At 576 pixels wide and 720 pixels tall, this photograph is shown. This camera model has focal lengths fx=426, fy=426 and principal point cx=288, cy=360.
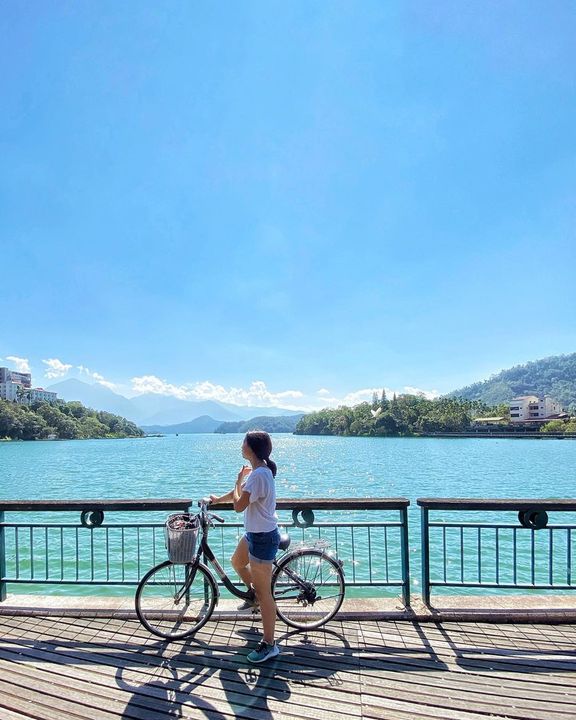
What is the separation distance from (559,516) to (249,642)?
1890cm

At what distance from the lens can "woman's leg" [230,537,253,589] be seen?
380 cm

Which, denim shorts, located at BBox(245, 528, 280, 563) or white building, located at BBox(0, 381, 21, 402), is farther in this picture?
white building, located at BBox(0, 381, 21, 402)

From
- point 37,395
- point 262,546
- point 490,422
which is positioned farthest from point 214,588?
point 37,395

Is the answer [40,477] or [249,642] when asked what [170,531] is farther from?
[40,477]

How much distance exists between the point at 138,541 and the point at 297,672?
106 inches

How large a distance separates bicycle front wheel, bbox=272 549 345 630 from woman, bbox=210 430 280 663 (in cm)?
45

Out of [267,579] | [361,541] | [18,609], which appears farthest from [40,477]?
[267,579]

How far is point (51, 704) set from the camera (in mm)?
3021

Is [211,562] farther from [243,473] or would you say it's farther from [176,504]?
[243,473]

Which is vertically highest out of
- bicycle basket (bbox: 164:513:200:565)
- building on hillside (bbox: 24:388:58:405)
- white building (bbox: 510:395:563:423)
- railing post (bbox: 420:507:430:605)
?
bicycle basket (bbox: 164:513:200:565)

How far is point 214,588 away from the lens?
390 centimetres

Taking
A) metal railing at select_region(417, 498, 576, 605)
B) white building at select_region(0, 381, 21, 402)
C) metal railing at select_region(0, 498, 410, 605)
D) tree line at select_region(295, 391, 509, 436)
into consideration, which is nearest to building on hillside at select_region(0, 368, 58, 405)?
white building at select_region(0, 381, 21, 402)

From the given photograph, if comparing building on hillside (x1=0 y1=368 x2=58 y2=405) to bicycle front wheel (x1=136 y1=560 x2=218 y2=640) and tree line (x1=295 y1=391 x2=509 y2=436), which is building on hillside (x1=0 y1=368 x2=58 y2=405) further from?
bicycle front wheel (x1=136 y1=560 x2=218 y2=640)

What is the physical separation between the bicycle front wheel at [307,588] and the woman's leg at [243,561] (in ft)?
0.92
